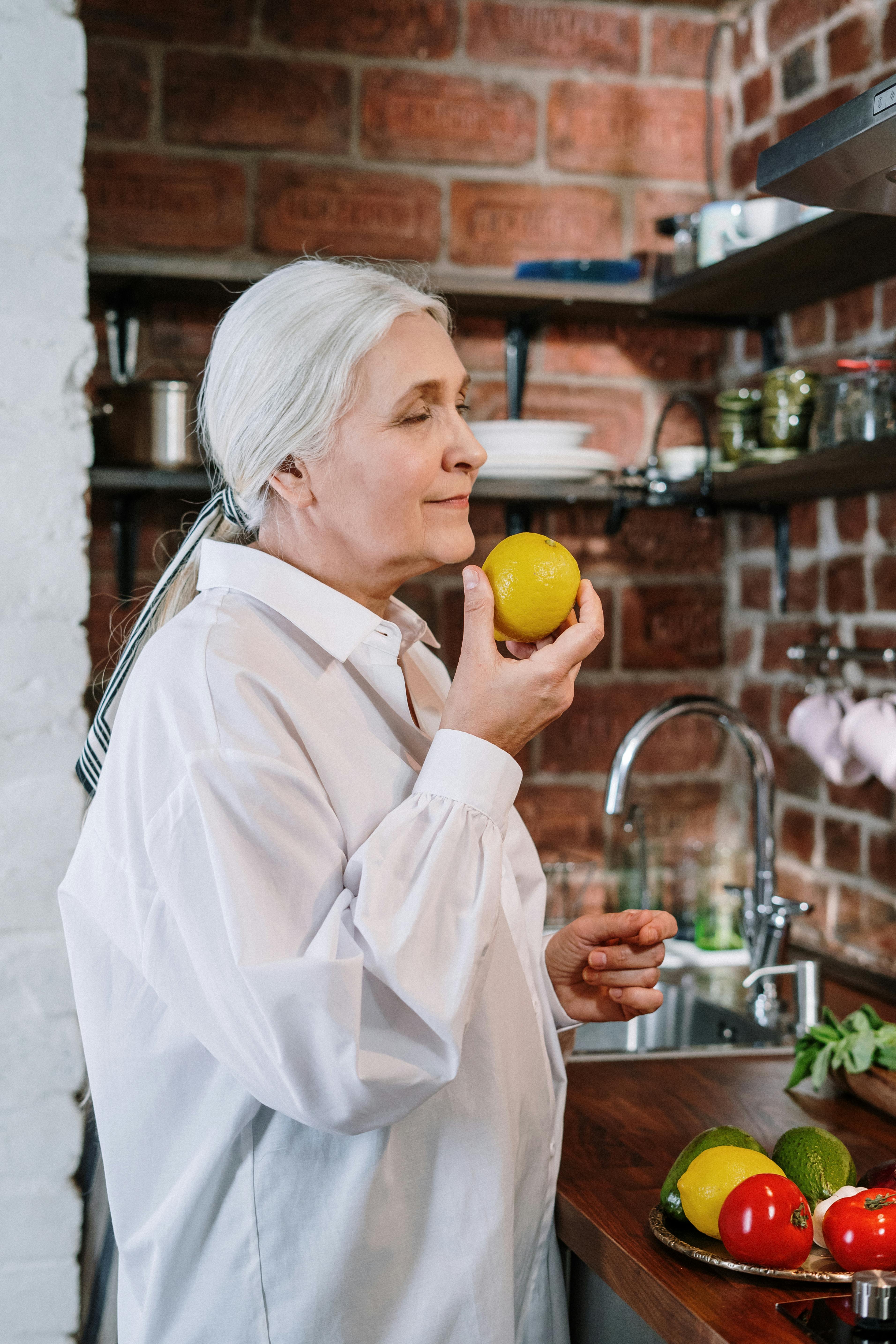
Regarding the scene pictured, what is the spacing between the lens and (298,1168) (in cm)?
98

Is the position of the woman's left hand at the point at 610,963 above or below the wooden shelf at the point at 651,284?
below

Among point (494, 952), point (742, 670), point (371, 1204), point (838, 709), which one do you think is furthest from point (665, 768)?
point (371, 1204)

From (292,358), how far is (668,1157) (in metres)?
0.86

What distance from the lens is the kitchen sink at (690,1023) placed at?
173 centimetres

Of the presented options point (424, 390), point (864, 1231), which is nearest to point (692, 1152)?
point (864, 1231)

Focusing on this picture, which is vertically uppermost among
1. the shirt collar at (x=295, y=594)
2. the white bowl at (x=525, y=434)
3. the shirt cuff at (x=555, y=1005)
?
the white bowl at (x=525, y=434)

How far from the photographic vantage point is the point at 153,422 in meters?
1.79

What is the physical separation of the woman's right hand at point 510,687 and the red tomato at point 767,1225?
1.29 ft

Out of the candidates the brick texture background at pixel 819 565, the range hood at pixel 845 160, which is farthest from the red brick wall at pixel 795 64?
the range hood at pixel 845 160

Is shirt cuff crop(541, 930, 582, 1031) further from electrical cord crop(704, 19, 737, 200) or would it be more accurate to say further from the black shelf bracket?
electrical cord crop(704, 19, 737, 200)

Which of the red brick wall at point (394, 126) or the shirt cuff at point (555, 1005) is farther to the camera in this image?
the red brick wall at point (394, 126)

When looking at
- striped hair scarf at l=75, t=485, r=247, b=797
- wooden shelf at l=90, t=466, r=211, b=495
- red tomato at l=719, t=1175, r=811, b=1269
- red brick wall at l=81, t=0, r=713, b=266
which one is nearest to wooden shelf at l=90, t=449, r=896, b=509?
wooden shelf at l=90, t=466, r=211, b=495

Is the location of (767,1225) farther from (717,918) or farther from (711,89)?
(711,89)

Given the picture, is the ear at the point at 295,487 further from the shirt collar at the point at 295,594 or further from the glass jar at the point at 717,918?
the glass jar at the point at 717,918
